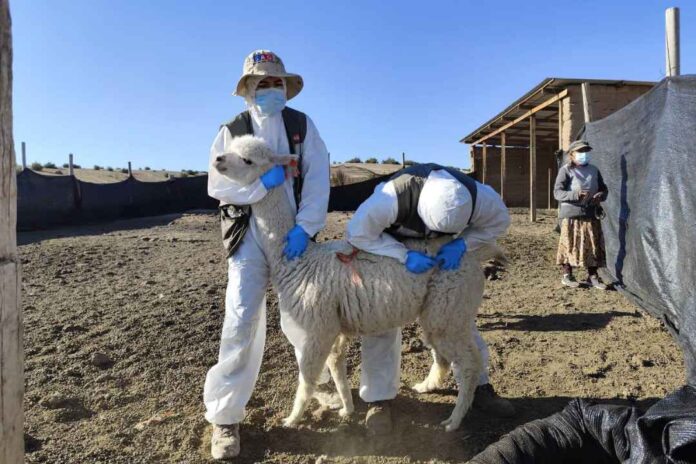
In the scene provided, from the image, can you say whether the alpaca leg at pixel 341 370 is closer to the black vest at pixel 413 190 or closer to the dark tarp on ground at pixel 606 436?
the black vest at pixel 413 190

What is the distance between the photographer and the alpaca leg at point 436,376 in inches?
136

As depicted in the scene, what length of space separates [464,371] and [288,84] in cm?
214

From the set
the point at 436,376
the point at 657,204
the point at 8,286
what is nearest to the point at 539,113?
the point at 657,204

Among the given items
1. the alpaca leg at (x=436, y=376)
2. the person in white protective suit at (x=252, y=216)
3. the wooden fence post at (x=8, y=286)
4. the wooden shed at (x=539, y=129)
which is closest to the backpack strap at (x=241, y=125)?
the person in white protective suit at (x=252, y=216)

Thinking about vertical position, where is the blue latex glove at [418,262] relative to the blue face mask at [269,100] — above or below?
below

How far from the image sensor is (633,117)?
582 centimetres

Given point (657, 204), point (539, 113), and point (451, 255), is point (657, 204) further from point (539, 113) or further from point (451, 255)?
point (539, 113)

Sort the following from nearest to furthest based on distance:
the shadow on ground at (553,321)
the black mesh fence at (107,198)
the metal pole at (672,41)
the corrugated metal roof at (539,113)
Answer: the shadow on ground at (553,321) → the metal pole at (672,41) → the corrugated metal roof at (539,113) → the black mesh fence at (107,198)

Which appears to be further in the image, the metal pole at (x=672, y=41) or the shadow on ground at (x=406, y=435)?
the metal pole at (x=672, y=41)

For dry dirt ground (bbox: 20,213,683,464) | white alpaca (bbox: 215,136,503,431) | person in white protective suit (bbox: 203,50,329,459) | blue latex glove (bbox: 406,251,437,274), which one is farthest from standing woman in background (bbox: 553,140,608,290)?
person in white protective suit (bbox: 203,50,329,459)

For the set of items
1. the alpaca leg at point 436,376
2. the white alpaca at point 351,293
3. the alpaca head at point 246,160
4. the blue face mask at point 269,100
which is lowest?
the alpaca leg at point 436,376

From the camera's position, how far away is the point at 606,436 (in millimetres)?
2182

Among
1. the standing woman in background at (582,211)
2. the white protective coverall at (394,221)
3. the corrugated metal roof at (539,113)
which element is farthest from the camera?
the corrugated metal roof at (539,113)

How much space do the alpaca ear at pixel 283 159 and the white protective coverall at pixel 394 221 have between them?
0.52 m
